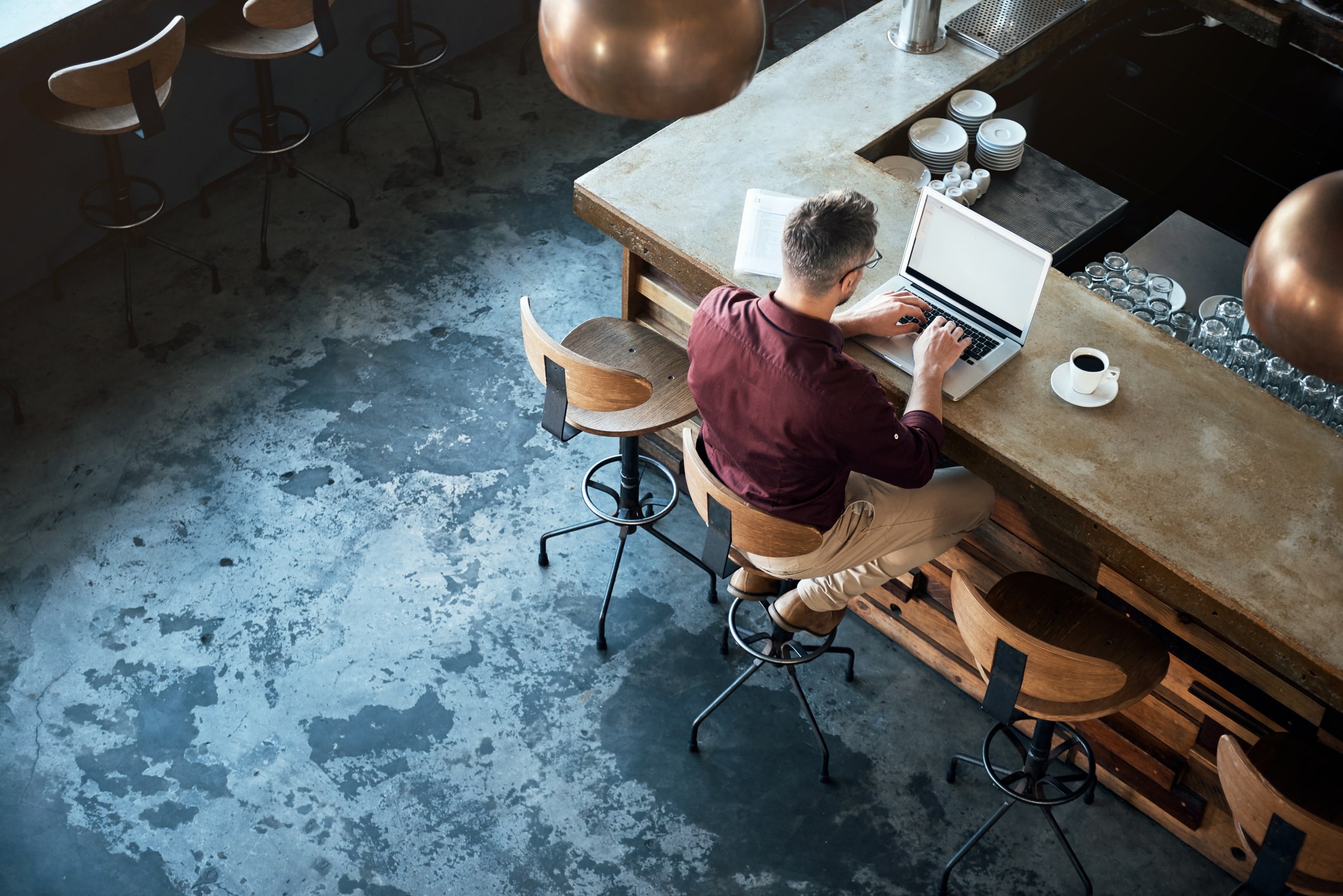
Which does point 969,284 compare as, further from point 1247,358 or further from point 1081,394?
point 1247,358

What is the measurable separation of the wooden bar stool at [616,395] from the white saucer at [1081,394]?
0.89m

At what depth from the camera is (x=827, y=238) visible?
2.51m

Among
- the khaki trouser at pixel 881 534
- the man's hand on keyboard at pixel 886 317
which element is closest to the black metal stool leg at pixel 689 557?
the khaki trouser at pixel 881 534

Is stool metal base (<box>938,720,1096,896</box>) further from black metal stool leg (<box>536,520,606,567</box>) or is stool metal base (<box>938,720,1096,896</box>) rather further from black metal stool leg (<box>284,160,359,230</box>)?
black metal stool leg (<box>284,160,359,230</box>)

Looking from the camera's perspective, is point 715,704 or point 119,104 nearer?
point 715,704

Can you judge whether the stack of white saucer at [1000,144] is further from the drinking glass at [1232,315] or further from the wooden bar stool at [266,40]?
the wooden bar stool at [266,40]

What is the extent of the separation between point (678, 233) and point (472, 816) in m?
1.64

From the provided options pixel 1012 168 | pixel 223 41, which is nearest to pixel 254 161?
pixel 223 41

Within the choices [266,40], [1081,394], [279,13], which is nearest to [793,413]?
[1081,394]

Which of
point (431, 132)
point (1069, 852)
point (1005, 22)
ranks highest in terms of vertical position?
point (1005, 22)

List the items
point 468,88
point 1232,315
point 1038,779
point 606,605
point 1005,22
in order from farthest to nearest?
point 468,88 < point 1005,22 < point 606,605 < point 1232,315 < point 1038,779

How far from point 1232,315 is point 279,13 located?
10.6 feet

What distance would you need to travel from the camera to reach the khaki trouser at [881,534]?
2.90 metres

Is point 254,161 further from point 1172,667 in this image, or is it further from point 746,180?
point 1172,667
